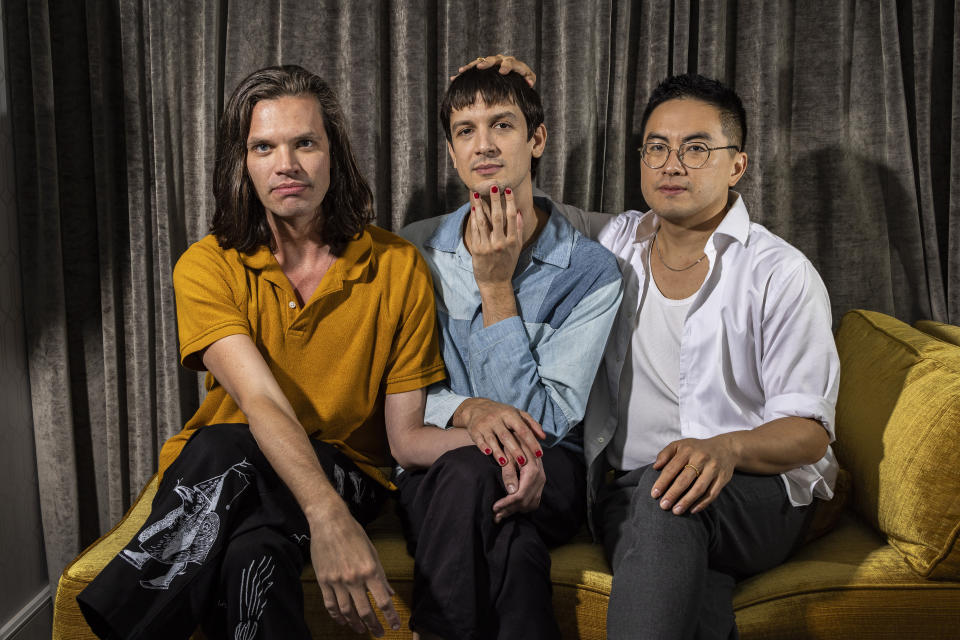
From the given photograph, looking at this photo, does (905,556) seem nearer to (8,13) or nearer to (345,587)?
(345,587)

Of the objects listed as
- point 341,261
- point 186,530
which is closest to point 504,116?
point 341,261

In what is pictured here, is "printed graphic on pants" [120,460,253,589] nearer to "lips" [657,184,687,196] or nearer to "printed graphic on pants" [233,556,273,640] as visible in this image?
"printed graphic on pants" [233,556,273,640]

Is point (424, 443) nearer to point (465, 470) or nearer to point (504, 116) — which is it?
point (465, 470)

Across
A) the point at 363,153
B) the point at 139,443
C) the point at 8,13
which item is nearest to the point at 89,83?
the point at 8,13

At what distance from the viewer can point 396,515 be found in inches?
65.6

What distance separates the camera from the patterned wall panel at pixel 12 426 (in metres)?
1.97

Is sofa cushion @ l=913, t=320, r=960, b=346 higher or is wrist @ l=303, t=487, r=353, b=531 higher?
sofa cushion @ l=913, t=320, r=960, b=346

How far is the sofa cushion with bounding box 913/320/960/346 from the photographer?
1.71 meters

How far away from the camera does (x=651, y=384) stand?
1611mm

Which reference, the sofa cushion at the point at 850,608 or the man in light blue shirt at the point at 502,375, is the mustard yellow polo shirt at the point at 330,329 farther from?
the sofa cushion at the point at 850,608

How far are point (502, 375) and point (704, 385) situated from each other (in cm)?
43

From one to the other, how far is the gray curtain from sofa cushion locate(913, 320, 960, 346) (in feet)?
0.35

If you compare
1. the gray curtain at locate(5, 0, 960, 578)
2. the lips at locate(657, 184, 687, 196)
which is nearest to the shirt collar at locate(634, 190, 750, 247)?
the lips at locate(657, 184, 687, 196)

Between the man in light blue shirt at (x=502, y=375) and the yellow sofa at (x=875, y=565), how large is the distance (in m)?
0.10
